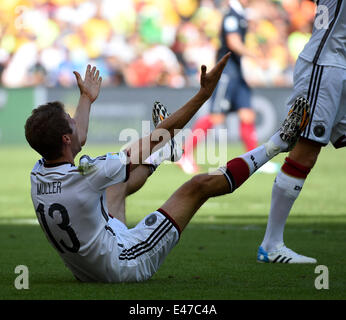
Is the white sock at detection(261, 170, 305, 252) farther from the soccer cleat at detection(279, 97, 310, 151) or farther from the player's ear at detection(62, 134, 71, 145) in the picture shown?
the player's ear at detection(62, 134, 71, 145)

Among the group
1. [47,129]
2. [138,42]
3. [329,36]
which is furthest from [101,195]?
[138,42]

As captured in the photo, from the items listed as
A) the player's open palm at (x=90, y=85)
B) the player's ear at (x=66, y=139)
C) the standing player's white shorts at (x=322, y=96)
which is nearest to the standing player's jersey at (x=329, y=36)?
the standing player's white shorts at (x=322, y=96)

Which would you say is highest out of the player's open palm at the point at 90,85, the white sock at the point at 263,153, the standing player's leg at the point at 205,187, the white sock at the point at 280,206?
the player's open palm at the point at 90,85

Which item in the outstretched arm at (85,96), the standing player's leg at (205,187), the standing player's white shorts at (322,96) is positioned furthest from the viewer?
the standing player's white shorts at (322,96)

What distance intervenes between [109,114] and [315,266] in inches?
513

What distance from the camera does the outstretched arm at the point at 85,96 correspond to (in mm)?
5320

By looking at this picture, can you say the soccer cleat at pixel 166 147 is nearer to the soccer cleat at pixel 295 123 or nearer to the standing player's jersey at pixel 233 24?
the soccer cleat at pixel 295 123

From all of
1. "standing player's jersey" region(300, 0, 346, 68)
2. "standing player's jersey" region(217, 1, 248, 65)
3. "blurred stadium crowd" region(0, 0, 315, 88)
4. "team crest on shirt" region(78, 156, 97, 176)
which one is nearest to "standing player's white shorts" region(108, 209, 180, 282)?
"team crest on shirt" region(78, 156, 97, 176)

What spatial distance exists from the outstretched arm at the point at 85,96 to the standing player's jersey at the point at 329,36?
4.96ft

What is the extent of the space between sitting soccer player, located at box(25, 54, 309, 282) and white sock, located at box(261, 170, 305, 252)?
83 centimetres

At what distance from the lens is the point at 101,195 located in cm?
465

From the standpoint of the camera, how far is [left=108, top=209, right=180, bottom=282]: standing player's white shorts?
15.4 ft
